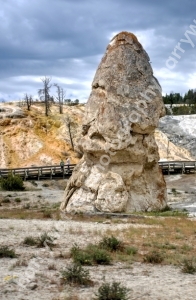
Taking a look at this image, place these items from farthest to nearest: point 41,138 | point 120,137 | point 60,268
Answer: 1. point 41,138
2. point 120,137
3. point 60,268

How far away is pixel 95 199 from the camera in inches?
885

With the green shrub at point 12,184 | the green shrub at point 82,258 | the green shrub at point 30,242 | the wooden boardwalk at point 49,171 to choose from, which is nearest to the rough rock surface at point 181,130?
the wooden boardwalk at point 49,171

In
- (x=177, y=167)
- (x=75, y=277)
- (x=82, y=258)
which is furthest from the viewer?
(x=177, y=167)

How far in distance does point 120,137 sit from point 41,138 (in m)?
44.7

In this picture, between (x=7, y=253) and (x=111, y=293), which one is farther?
(x=7, y=253)

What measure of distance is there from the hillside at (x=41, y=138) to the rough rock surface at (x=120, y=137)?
3738 centimetres

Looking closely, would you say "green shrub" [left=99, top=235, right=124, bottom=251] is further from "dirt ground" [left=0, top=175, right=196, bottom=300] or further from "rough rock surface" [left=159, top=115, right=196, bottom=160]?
"rough rock surface" [left=159, top=115, right=196, bottom=160]

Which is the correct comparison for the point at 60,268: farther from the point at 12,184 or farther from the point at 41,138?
the point at 41,138

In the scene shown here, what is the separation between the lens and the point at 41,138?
218ft

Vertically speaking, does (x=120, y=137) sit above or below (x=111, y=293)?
above

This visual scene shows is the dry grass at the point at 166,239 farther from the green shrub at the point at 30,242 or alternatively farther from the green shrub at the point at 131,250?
the green shrub at the point at 30,242

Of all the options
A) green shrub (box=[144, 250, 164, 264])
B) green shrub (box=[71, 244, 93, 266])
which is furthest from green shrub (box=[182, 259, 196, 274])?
green shrub (box=[71, 244, 93, 266])

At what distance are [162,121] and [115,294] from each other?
72552mm

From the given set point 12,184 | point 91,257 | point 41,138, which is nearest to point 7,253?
point 91,257
